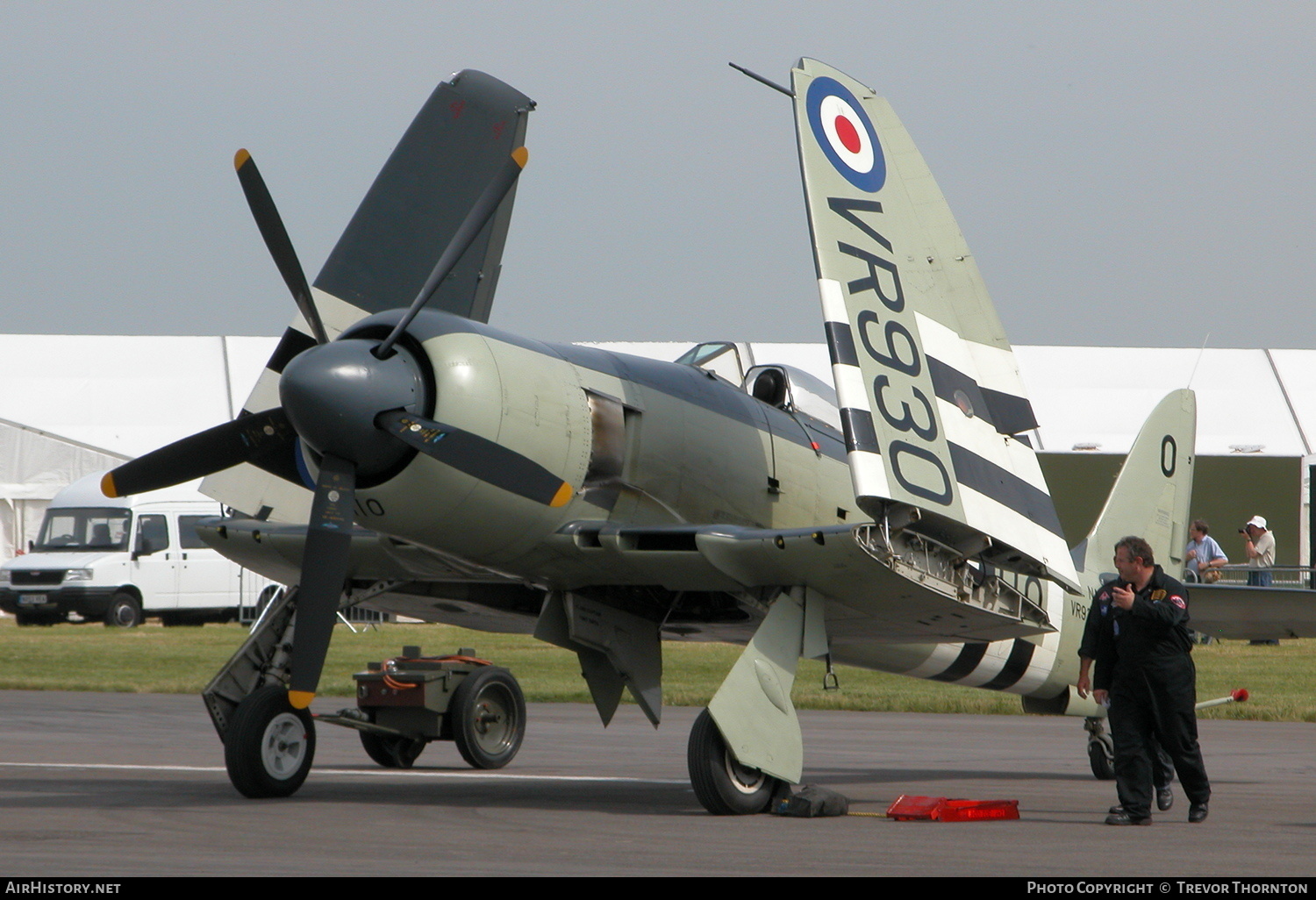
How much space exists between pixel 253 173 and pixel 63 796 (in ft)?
14.0

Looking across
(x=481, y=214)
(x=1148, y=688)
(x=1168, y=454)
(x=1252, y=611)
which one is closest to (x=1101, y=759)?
(x=1252, y=611)

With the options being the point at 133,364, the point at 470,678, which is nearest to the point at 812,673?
the point at 470,678

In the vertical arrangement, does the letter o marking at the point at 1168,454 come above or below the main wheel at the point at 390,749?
above

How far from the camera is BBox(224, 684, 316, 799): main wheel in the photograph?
33.0ft

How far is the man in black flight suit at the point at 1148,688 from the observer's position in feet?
31.1

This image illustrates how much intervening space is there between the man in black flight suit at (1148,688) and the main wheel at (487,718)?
5.21 metres

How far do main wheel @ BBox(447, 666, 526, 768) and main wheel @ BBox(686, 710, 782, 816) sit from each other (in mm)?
3433

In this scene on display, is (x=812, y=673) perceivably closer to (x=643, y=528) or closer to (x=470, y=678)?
(x=470, y=678)

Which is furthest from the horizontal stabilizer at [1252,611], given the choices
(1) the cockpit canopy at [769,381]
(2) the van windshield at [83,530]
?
(2) the van windshield at [83,530]

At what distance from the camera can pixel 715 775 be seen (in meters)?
9.49

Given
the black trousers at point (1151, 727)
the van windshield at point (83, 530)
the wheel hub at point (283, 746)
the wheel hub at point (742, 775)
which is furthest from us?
the van windshield at point (83, 530)

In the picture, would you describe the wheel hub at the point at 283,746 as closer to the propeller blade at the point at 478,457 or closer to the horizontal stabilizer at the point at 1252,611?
the propeller blade at the point at 478,457

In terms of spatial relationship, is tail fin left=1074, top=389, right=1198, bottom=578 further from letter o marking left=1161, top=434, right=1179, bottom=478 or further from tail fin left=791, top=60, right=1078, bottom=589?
tail fin left=791, top=60, right=1078, bottom=589

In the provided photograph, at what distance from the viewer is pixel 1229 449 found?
36625 mm
